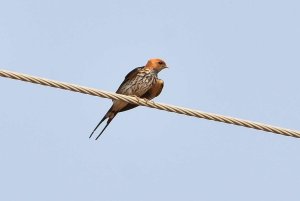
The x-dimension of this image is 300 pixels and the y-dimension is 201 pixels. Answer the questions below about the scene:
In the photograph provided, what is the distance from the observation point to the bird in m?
12.7

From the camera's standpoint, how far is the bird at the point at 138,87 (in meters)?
12.7

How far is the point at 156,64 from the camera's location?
13273 mm

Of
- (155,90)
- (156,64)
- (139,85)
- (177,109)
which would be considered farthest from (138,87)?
(177,109)

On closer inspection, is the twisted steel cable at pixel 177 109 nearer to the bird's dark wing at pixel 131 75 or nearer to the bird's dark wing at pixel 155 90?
the bird's dark wing at pixel 155 90

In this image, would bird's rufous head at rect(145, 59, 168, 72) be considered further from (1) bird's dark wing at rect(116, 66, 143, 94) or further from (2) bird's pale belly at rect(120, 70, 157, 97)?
(2) bird's pale belly at rect(120, 70, 157, 97)

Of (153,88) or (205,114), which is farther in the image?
(153,88)

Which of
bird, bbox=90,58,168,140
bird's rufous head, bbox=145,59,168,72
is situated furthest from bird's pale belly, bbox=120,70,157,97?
bird's rufous head, bbox=145,59,168,72

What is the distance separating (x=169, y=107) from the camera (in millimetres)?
9070

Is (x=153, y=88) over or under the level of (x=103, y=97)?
over

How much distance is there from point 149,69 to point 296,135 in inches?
188

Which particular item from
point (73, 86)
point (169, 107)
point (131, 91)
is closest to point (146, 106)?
point (169, 107)

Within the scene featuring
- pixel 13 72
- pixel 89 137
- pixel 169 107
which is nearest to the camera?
pixel 13 72

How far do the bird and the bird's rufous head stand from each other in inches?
2.0

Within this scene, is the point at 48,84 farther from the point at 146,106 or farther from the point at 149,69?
the point at 149,69
